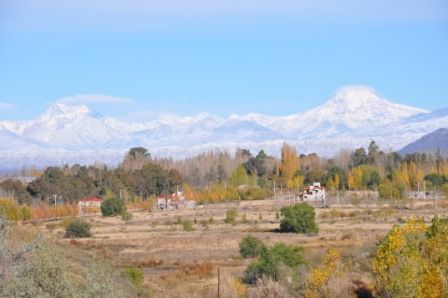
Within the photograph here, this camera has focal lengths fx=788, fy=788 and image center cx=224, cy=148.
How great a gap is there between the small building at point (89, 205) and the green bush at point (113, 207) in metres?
8.49

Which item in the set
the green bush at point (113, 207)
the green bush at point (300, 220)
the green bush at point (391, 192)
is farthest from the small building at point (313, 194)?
the green bush at point (300, 220)

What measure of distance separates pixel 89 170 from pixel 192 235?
63.8 m

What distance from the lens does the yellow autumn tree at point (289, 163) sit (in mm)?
117175

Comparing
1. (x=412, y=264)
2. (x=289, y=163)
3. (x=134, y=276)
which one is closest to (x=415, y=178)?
(x=289, y=163)

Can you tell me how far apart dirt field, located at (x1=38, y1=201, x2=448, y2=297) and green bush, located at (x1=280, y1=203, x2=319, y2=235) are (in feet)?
3.05

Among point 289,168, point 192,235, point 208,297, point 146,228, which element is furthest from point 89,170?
point 208,297

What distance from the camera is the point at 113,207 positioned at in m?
75.6

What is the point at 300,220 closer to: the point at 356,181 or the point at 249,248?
the point at 249,248

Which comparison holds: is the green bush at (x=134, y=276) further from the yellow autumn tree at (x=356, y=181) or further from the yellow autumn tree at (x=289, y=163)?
the yellow autumn tree at (x=289, y=163)

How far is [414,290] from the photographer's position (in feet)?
55.7

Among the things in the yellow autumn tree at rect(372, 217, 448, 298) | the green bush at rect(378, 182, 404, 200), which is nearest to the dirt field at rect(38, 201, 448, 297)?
the green bush at rect(378, 182, 404, 200)

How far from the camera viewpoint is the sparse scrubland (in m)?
16.9

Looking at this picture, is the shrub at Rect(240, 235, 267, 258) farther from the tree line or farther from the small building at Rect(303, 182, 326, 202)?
the small building at Rect(303, 182, 326, 202)

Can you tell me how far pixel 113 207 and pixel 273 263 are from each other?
48.7m
